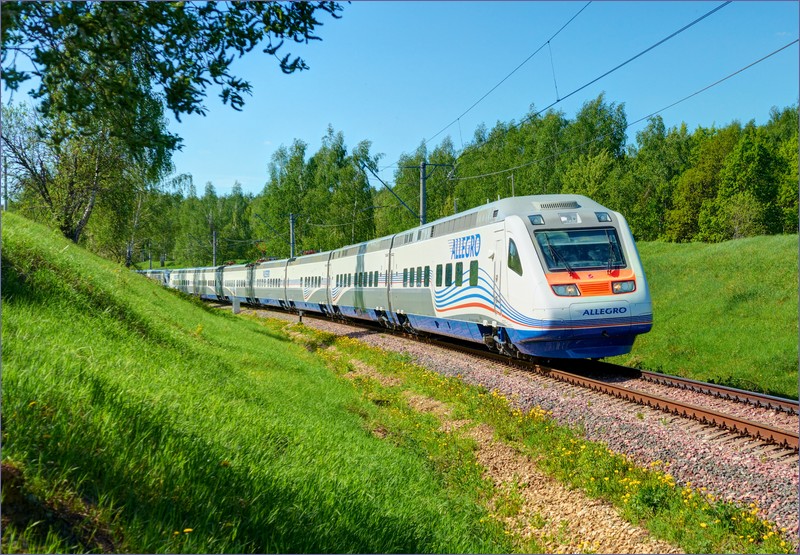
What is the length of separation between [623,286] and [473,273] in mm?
3549

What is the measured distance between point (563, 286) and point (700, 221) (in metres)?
49.7

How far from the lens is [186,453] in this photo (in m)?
4.89

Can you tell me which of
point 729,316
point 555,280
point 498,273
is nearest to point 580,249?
point 555,280

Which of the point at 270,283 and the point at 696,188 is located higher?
the point at 696,188

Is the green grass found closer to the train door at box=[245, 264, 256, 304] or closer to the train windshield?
the train windshield

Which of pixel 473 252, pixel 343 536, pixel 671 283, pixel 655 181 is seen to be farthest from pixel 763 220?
pixel 343 536

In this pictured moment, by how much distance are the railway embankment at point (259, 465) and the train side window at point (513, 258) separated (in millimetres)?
2481

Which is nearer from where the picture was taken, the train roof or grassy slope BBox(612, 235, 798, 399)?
the train roof

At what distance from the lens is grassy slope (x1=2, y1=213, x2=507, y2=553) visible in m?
3.95

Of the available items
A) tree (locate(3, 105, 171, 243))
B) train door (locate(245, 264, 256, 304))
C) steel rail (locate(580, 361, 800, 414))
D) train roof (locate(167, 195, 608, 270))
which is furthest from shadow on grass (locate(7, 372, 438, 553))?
train door (locate(245, 264, 256, 304))

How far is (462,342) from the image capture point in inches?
760

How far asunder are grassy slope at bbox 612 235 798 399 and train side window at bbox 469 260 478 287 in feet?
18.3

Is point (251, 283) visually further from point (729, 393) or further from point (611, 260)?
point (729, 393)

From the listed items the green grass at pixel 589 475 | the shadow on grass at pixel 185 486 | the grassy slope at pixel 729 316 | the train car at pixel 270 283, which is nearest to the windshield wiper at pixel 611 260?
the green grass at pixel 589 475
